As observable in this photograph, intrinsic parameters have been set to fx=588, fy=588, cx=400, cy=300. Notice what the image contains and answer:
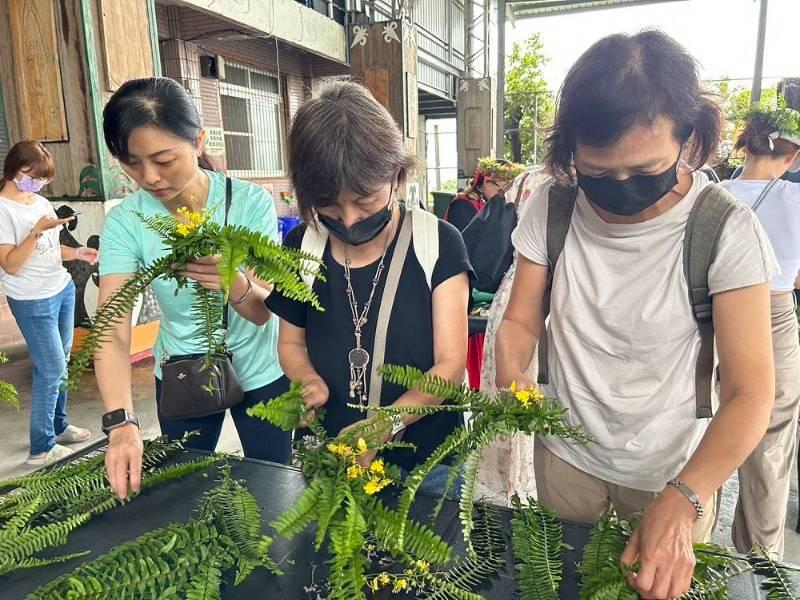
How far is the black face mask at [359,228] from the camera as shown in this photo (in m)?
1.47

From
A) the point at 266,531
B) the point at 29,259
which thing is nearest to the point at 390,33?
the point at 29,259

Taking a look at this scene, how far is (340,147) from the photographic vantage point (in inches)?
52.8

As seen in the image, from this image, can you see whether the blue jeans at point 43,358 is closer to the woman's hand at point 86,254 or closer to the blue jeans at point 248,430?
the woman's hand at point 86,254

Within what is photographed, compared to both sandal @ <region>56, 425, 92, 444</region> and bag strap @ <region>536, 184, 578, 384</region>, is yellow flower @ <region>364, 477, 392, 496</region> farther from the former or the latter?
sandal @ <region>56, 425, 92, 444</region>

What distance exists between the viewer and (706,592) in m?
1.01

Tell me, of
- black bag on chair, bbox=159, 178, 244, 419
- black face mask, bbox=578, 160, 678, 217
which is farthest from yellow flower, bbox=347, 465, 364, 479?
black face mask, bbox=578, 160, 678, 217

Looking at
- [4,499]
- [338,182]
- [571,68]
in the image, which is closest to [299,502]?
[338,182]

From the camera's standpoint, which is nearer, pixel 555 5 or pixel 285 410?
pixel 285 410

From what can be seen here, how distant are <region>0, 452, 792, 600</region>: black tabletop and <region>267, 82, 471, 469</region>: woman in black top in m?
0.22

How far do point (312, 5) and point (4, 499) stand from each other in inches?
328

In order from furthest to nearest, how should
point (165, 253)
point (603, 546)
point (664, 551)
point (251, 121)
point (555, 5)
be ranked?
1. point (555, 5)
2. point (251, 121)
3. point (165, 253)
4. point (603, 546)
5. point (664, 551)

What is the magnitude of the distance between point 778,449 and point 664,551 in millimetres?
1909

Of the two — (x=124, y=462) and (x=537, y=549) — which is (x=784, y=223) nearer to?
(x=537, y=549)

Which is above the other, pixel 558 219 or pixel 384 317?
pixel 558 219
